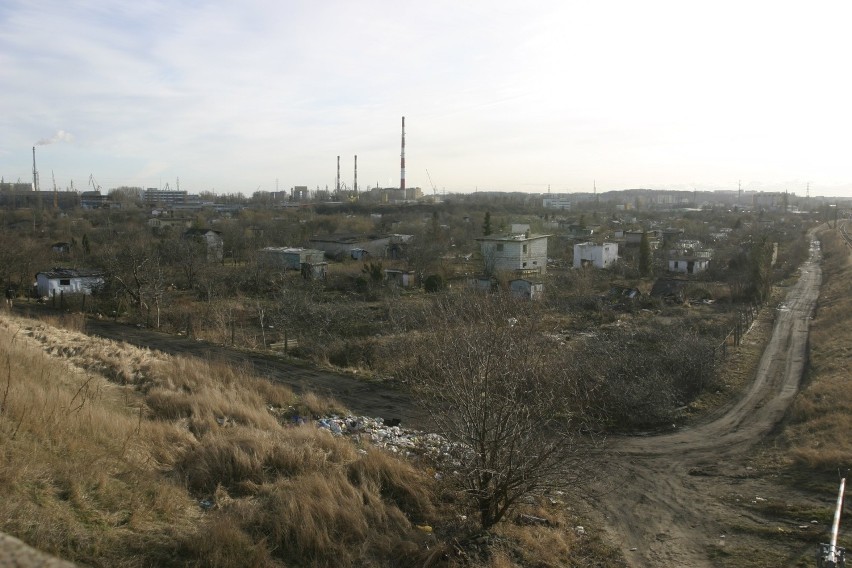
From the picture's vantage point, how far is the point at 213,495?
17.2ft

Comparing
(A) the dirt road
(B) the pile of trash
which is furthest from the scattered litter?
(B) the pile of trash

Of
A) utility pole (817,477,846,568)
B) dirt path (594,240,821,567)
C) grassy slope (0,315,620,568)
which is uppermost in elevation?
grassy slope (0,315,620,568)

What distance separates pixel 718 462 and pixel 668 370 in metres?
4.18

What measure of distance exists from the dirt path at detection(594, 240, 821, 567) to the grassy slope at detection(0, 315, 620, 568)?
22.6 inches

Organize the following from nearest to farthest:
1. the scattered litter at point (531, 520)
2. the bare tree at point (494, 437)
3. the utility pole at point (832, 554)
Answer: the bare tree at point (494, 437) → the utility pole at point (832, 554) → the scattered litter at point (531, 520)

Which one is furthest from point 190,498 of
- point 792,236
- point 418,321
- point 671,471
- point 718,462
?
point 792,236

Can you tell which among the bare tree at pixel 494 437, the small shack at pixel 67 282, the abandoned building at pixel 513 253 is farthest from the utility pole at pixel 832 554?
the abandoned building at pixel 513 253

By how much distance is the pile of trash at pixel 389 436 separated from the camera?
7469mm

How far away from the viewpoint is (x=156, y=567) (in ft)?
12.6

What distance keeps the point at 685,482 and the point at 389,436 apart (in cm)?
398

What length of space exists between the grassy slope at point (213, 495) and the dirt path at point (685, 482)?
574 mm

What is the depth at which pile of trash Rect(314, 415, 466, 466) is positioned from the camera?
7469 millimetres

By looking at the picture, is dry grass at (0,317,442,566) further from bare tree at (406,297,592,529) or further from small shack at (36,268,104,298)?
small shack at (36,268,104,298)

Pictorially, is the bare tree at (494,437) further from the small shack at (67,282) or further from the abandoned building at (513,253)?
the abandoned building at (513,253)
